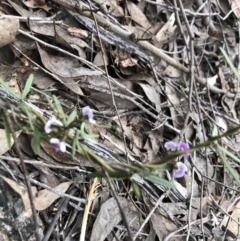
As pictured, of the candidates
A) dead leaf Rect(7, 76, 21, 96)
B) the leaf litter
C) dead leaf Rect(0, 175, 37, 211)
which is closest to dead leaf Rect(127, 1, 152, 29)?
the leaf litter

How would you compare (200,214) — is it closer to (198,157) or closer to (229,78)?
(198,157)

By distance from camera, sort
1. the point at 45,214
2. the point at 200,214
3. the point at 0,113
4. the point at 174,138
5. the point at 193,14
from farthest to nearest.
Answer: the point at 193,14 → the point at 174,138 → the point at 200,214 → the point at 45,214 → the point at 0,113

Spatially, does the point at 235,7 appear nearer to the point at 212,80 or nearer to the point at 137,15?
the point at 212,80

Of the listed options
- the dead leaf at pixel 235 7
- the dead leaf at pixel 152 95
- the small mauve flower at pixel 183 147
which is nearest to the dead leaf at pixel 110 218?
the dead leaf at pixel 152 95

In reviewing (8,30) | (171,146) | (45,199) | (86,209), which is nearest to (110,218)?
(86,209)

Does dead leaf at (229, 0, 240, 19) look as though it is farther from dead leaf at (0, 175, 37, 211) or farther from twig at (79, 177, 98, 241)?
dead leaf at (0, 175, 37, 211)

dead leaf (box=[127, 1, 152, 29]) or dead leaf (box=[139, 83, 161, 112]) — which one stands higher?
dead leaf (box=[127, 1, 152, 29])

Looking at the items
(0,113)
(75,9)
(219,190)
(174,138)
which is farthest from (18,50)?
(219,190)

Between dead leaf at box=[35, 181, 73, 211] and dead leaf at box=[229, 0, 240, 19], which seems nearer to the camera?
dead leaf at box=[35, 181, 73, 211]
